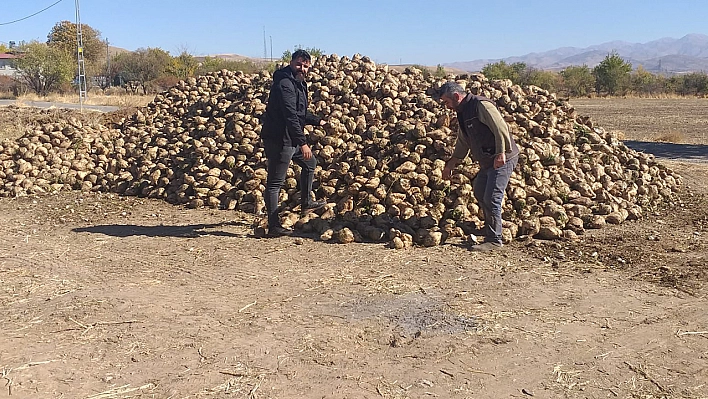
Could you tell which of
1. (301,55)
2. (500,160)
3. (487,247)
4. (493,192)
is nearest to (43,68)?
(301,55)

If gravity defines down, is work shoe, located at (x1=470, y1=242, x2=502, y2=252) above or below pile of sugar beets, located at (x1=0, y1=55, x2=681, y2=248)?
below

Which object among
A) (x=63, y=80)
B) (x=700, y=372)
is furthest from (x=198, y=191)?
(x=63, y=80)

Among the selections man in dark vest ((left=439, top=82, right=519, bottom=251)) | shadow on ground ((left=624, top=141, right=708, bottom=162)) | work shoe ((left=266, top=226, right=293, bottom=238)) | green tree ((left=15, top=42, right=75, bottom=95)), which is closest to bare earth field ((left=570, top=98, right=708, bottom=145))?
shadow on ground ((left=624, top=141, right=708, bottom=162))

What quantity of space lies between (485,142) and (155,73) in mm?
47842

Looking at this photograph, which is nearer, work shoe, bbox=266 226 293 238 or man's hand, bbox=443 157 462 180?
man's hand, bbox=443 157 462 180

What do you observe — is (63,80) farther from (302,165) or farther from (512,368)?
(512,368)

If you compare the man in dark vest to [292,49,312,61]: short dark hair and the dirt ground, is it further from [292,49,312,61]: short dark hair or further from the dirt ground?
[292,49,312,61]: short dark hair

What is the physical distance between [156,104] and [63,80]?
1512 inches

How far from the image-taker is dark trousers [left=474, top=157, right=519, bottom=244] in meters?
5.87

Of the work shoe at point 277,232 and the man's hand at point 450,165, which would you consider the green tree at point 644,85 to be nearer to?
the man's hand at point 450,165

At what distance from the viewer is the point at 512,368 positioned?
12.6 feet

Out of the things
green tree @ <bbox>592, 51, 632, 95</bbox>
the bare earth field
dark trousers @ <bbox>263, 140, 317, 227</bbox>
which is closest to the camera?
dark trousers @ <bbox>263, 140, 317, 227</bbox>

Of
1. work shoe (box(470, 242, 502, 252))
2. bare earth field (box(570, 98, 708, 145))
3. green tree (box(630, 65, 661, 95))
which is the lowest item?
work shoe (box(470, 242, 502, 252))

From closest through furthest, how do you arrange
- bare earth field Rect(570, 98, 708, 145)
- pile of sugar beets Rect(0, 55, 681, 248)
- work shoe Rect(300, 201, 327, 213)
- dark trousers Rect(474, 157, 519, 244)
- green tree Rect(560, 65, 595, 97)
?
dark trousers Rect(474, 157, 519, 244) → pile of sugar beets Rect(0, 55, 681, 248) → work shoe Rect(300, 201, 327, 213) → bare earth field Rect(570, 98, 708, 145) → green tree Rect(560, 65, 595, 97)
